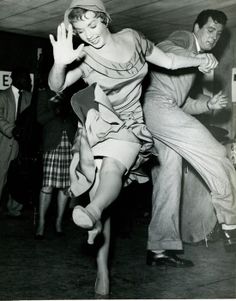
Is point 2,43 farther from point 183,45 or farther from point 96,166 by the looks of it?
point 96,166

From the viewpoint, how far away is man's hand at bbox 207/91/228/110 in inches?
103

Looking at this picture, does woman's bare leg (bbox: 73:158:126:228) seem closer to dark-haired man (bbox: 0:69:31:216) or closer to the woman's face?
the woman's face

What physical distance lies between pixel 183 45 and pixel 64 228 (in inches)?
69.3

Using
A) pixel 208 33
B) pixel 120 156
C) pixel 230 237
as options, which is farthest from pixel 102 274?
pixel 208 33

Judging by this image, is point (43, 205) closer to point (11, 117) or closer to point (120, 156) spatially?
point (11, 117)

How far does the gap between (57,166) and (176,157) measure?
105 cm

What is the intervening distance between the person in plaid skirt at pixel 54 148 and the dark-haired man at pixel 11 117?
60 cm

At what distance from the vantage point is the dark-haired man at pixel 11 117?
3.84 m

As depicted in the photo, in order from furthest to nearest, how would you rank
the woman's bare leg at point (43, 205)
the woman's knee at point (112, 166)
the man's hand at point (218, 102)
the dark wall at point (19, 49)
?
1. the dark wall at point (19, 49)
2. the woman's bare leg at point (43, 205)
3. the man's hand at point (218, 102)
4. the woman's knee at point (112, 166)

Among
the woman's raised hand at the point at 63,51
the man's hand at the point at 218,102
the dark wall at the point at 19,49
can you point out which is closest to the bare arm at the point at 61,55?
the woman's raised hand at the point at 63,51

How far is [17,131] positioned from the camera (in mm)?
3680

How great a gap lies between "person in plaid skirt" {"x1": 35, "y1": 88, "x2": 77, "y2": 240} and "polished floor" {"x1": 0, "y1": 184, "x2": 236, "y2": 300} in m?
0.23

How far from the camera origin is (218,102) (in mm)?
2658

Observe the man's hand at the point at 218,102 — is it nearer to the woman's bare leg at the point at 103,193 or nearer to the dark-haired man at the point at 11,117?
the woman's bare leg at the point at 103,193
